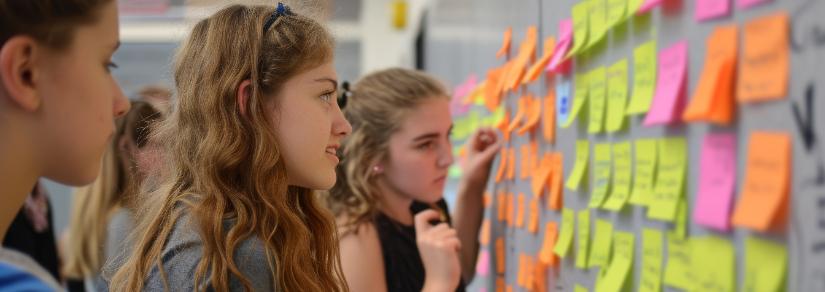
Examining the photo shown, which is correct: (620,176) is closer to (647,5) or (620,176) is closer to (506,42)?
(647,5)

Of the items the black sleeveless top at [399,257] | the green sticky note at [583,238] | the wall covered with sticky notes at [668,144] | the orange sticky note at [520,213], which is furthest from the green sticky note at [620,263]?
the black sleeveless top at [399,257]

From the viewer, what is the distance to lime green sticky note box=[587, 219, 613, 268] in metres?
1.10

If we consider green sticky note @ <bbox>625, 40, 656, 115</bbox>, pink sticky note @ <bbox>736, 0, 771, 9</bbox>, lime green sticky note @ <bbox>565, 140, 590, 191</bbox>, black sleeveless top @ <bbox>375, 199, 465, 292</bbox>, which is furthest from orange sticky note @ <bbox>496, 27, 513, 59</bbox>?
pink sticky note @ <bbox>736, 0, 771, 9</bbox>

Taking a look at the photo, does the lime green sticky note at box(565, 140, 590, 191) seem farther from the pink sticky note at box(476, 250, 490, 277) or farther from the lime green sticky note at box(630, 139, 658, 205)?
the pink sticky note at box(476, 250, 490, 277)

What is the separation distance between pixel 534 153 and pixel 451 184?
5.42 feet

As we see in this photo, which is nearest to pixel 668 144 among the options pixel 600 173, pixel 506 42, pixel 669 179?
pixel 669 179

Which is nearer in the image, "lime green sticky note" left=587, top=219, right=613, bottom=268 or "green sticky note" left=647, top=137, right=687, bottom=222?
"green sticky note" left=647, top=137, right=687, bottom=222

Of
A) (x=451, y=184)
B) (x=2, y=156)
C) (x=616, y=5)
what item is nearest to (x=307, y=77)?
(x=616, y=5)

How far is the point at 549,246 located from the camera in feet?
4.63

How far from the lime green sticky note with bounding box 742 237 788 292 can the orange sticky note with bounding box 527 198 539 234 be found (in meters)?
0.78

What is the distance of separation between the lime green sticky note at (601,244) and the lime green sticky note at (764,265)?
36 cm

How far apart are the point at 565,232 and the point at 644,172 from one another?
0.38m

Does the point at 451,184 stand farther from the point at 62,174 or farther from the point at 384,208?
the point at 62,174

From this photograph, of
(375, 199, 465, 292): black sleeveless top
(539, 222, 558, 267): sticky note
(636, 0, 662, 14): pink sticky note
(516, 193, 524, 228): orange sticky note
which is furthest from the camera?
(375, 199, 465, 292): black sleeveless top
